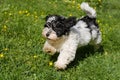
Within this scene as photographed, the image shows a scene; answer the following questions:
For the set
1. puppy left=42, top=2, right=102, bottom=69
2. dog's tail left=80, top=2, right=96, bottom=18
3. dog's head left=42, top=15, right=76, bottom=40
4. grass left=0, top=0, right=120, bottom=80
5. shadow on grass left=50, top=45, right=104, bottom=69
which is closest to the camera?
dog's head left=42, top=15, right=76, bottom=40

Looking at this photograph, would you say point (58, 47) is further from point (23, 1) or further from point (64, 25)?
point (23, 1)

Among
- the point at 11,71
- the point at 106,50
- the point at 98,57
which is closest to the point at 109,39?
the point at 106,50

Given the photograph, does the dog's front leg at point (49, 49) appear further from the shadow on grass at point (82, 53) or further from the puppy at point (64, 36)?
the shadow on grass at point (82, 53)

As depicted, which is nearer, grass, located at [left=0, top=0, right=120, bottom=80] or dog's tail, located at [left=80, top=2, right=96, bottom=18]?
grass, located at [left=0, top=0, right=120, bottom=80]

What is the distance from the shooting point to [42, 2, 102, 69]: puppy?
19.5ft

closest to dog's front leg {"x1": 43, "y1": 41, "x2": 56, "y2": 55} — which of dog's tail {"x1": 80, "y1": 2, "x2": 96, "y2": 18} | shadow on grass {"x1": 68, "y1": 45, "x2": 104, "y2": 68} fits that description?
shadow on grass {"x1": 68, "y1": 45, "x2": 104, "y2": 68}

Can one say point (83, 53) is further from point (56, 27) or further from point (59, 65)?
point (56, 27)

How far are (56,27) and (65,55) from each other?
0.65 meters

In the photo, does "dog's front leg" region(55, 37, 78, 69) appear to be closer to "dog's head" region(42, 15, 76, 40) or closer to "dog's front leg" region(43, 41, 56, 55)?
"dog's front leg" region(43, 41, 56, 55)

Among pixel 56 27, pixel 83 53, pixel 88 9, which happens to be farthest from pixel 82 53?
pixel 56 27

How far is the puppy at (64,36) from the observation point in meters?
5.94

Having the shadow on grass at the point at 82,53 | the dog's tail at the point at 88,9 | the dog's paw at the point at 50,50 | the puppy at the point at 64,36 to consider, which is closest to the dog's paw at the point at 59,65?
the puppy at the point at 64,36

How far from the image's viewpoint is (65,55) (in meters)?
6.32

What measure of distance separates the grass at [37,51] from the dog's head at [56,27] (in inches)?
31.6
